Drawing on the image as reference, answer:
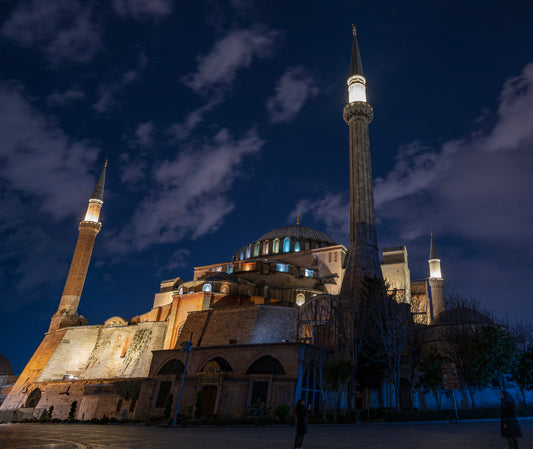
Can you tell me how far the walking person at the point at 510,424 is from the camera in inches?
269

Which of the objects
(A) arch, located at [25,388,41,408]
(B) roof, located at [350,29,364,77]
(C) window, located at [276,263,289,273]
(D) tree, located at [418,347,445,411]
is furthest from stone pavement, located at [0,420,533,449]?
(B) roof, located at [350,29,364,77]

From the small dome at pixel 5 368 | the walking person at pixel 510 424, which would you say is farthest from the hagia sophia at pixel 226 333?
the small dome at pixel 5 368

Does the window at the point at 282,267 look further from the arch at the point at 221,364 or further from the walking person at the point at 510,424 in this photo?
the walking person at the point at 510,424

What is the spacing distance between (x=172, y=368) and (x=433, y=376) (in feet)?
52.5

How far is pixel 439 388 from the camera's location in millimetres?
22484

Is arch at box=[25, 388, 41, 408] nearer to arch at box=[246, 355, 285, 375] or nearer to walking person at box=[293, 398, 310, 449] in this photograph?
arch at box=[246, 355, 285, 375]

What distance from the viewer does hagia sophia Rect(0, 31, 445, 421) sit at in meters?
23.0

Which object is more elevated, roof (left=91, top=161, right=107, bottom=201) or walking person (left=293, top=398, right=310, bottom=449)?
roof (left=91, top=161, right=107, bottom=201)

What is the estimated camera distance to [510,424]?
6.91 metres

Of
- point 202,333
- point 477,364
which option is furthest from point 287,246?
point 477,364

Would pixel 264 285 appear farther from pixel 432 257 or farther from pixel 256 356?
pixel 432 257

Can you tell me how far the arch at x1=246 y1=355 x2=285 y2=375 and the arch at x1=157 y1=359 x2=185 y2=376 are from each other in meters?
5.57

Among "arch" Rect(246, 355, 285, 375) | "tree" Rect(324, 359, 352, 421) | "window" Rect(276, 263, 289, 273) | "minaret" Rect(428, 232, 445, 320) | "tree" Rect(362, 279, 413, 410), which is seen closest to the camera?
"tree" Rect(324, 359, 352, 421)

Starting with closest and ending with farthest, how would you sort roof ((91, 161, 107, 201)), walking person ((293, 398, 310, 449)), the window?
walking person ((293, 398, 310, 449)) < the window < roof ((91, 161, 107, 201))
